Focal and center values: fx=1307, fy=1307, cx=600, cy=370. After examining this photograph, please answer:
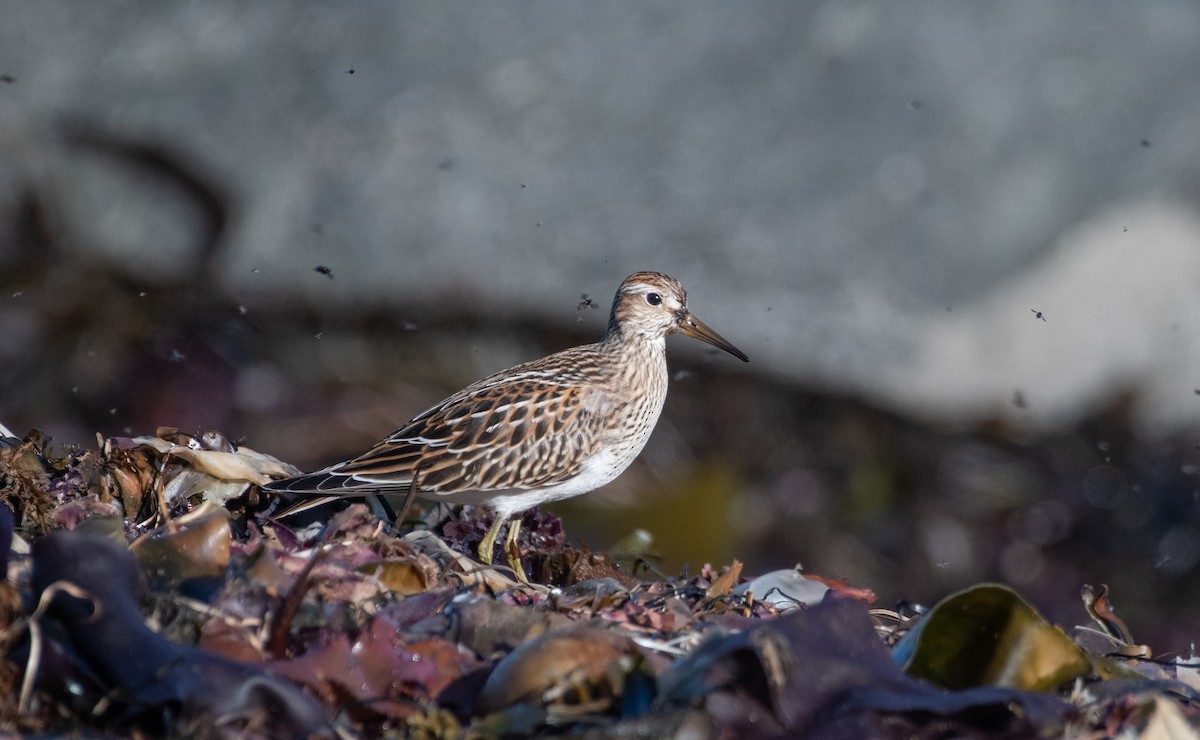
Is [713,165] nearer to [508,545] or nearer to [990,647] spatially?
[508,545]

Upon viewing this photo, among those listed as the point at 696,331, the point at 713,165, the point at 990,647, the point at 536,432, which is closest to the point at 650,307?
the point at 696,331

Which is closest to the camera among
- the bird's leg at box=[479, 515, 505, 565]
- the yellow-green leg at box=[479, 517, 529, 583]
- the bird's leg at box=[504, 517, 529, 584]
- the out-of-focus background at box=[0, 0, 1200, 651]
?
the bird's leg at box=[504, 517, 529, 584]

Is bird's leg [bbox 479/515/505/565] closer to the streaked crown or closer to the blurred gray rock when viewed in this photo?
the streaked crown

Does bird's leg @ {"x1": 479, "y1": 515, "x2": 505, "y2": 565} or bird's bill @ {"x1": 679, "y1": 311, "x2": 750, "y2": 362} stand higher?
bird's bill @ {"x1": 679, "y1": 311, "x2": 750, "y2": 362}

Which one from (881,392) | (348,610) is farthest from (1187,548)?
(348,610)

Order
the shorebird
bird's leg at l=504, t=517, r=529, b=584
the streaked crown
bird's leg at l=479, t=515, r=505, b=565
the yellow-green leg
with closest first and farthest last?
bird's leg at l=504, t=517, r=529, b=584, the yellow-green leg, bird's leg at l=479, t=515, r=505, b=565, the shorebird, the streaked crown

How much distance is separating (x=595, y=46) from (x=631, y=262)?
1445mm

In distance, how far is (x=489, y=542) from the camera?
3.92 m

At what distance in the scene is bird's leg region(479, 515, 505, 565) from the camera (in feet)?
12.2

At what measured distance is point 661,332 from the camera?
18.2 ft

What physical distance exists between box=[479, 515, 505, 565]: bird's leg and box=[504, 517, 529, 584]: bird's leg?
4 centimetres

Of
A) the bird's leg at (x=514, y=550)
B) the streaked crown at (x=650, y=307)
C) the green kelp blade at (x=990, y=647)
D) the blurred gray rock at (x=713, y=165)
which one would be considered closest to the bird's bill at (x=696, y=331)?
the streaked crown at (x=650, y=307)

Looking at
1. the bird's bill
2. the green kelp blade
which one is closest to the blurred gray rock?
the bird's bill

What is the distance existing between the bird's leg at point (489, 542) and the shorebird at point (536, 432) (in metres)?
0.02
